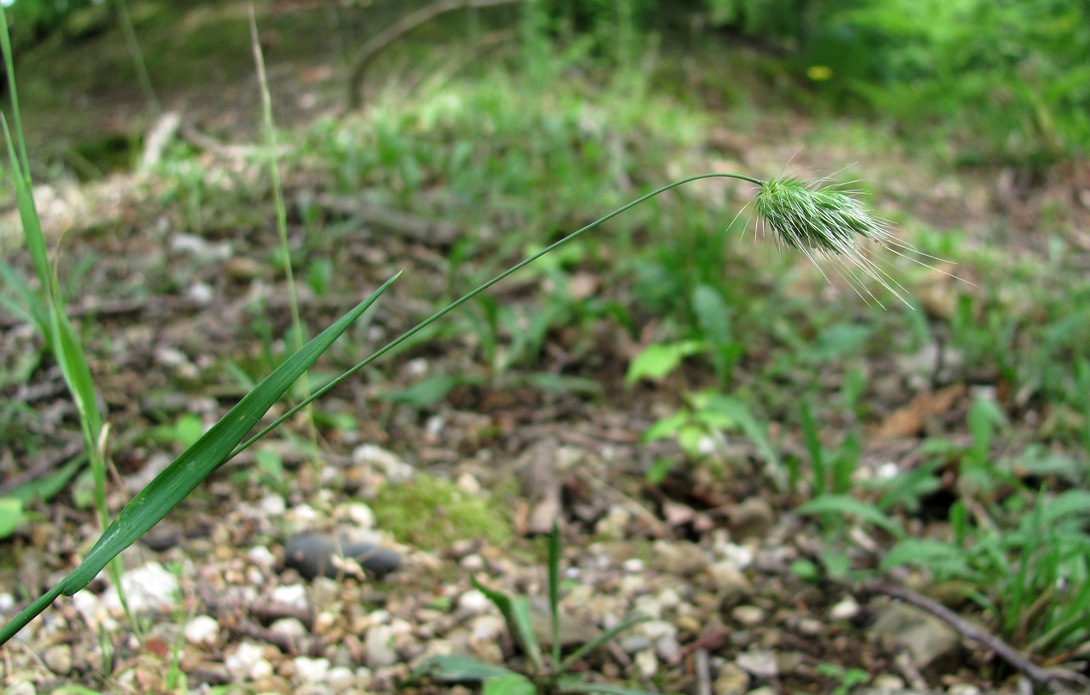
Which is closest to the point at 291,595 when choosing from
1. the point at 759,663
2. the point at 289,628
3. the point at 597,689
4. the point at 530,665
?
the point at 289,628

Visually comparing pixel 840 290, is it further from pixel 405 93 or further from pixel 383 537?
pixel 405 93

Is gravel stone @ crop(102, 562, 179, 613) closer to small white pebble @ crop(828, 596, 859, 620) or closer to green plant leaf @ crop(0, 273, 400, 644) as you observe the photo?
green plant leaf @ crop(0, 273, 400, 644)

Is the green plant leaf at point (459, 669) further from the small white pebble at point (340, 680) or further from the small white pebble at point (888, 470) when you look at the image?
the small white pebble at point (888, 470)

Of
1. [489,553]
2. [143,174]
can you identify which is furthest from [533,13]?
[489,553]

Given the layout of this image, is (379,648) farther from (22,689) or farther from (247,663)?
(22,689)

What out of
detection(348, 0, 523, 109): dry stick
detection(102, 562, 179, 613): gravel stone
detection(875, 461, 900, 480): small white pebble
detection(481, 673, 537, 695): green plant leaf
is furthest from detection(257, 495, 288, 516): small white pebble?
detection(348, 0, 523, 109): dry stick

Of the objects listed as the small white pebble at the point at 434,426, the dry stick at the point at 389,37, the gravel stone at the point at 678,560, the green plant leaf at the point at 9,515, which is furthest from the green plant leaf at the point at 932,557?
the dry stick at the point at 389,37

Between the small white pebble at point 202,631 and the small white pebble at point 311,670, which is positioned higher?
the small white pebble at point 202,631
